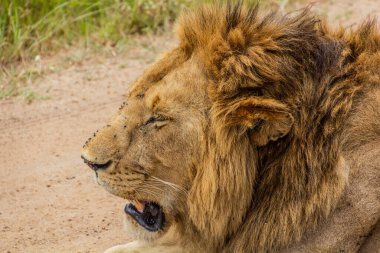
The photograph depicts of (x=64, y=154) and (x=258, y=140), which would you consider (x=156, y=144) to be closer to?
(x=258, y=140)

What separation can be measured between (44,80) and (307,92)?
3285 millimetres

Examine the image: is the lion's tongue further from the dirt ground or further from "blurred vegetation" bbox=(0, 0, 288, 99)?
"blurred vegetation" bbox=(0, 0, 288, 99)

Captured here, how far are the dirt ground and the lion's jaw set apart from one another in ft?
2.93

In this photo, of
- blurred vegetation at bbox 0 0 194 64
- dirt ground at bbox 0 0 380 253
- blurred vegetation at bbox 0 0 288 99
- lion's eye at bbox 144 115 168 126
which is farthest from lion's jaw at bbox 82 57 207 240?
blurred vegetation at bbox 0 0 194 64

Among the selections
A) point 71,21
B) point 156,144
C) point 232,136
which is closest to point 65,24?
point 71,21

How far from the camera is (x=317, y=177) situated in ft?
12.0

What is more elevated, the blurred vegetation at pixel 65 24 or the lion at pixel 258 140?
the lion at pixel 258 140

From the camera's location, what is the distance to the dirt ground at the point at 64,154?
4754 millimetres

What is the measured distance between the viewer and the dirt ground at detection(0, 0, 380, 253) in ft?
15.6

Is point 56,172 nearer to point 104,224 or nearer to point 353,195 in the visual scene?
point 104,224

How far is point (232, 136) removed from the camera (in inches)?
143

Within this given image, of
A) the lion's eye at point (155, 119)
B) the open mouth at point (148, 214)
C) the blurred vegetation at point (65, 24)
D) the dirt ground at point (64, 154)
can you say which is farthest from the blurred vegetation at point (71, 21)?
the lion's eye at point (155, 119)

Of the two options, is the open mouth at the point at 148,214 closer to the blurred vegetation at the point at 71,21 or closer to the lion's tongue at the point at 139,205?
the lion's tongue at the point at 139,205

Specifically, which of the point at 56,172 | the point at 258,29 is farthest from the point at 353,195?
the point at 56,172
